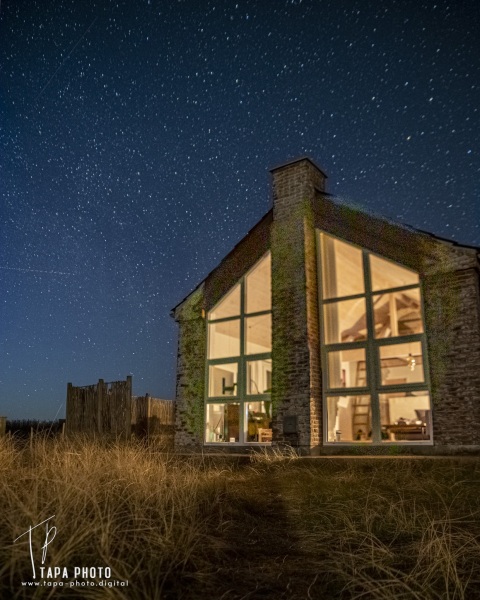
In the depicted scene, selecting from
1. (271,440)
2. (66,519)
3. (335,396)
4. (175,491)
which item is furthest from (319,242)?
(66,519)

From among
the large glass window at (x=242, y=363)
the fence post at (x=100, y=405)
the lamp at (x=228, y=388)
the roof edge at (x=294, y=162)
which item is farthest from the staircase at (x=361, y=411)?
the fence post at (x=100, y=405)

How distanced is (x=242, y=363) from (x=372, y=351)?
2854mm

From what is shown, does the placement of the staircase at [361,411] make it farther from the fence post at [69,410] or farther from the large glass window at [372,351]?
the fence post at [69,410]

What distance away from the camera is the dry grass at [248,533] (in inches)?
113

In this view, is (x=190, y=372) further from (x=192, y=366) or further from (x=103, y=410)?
(x=103, y=410)

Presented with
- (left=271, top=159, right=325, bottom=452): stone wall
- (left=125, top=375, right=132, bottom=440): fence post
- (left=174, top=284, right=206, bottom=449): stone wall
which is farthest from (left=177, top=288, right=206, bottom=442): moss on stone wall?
(left=271, top=159, right=325, bottom=452): stone wall

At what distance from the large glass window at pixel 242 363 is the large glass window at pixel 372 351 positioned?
145 cm

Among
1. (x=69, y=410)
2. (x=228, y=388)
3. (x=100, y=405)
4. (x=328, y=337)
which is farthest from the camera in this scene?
(x=69, y=410)

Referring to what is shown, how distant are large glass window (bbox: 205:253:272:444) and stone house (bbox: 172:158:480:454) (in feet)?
0.08

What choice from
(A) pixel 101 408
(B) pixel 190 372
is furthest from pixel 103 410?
(B) pixel 190 372

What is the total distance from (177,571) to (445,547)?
6.27ft

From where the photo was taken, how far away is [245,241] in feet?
38.6

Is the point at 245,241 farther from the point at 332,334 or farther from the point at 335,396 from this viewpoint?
the point at 335,396

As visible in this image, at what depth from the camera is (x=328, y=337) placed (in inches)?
404
